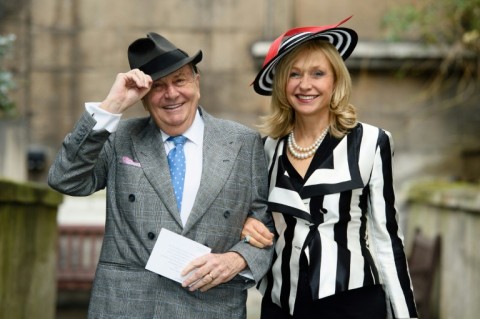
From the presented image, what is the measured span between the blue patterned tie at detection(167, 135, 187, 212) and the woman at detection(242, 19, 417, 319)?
353 millimetres

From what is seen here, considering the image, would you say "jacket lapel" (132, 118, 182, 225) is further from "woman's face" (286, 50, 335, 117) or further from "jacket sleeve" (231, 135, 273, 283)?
"woman's face" (286, 50, 335, 117)

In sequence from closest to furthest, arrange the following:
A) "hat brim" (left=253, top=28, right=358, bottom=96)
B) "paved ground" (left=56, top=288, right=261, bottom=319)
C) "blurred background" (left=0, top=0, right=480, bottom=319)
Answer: "hat brim" (left=253, top=28, right=358, bottom=96)
"paved ground" (left=56, top=288, right=261, bottom=319)
"blurred background" (left=0, top=0, right=480, bottom=319)

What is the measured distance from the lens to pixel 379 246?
431 cm

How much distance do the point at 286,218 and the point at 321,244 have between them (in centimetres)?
22

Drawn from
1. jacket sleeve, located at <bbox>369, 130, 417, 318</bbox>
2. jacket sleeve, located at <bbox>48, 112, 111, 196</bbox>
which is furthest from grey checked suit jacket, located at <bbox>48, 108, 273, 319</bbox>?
jacket sleeve, located at <bbox>369, 130, 417, 318</bbox>

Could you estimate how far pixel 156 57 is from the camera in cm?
423

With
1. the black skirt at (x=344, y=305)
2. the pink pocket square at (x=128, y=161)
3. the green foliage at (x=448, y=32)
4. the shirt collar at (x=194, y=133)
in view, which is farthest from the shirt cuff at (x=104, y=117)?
the green foliage at (x=448, y=32)

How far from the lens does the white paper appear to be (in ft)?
13.5

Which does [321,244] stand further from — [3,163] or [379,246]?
[3,163]

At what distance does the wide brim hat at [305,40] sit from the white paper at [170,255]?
3.02 ft

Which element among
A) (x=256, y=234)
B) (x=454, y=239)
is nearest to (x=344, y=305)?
(x=256, y=234)

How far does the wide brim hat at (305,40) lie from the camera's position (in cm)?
434

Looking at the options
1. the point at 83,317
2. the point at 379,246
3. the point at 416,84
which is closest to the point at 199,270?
the point at 379,246

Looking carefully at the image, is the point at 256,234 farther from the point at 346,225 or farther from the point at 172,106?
the point at 172,106
